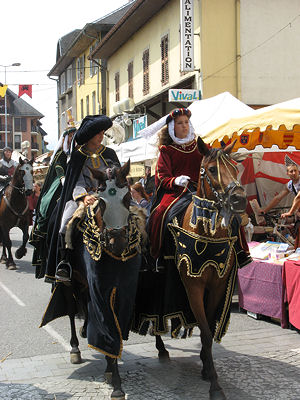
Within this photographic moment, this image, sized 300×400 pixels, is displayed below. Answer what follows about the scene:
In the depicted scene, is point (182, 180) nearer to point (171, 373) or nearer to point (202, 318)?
point (202, 318)

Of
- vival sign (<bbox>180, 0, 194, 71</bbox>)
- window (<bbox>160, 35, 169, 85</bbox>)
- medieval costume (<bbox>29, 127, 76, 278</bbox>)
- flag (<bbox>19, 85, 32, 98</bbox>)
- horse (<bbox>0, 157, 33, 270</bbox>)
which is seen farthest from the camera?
flag (<bbox>19, 85, 32, 98</bbox>)

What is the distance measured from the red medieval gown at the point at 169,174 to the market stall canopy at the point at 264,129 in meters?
2.75

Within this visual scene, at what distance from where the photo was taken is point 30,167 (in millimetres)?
12836

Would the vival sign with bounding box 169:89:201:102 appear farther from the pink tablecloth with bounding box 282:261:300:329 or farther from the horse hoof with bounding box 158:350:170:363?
the horse hoof with bounding box 158:350:170:363

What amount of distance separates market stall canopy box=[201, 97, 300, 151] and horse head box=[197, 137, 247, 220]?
131 inches

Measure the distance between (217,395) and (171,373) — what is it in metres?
0.89

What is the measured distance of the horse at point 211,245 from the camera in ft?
15.3

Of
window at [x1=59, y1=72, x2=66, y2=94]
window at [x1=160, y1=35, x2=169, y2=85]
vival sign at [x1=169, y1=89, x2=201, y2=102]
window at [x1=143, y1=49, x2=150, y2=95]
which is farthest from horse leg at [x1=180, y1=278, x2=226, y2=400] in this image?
window at [x1=59, y1=72, x2=66, y2=94]

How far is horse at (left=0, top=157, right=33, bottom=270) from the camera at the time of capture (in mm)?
12727

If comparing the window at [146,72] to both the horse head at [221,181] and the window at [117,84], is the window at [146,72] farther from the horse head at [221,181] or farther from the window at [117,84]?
the horse head at [221,181]

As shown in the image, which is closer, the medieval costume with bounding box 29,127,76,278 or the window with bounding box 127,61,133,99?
the medieval costume with bounding box 29,127,76,278

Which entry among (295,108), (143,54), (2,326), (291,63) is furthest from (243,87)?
(2,326)

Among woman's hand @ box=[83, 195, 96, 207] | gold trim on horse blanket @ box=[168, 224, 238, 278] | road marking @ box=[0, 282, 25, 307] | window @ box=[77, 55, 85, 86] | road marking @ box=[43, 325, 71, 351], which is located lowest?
road marking @ box=[43, 325, 71, 351]

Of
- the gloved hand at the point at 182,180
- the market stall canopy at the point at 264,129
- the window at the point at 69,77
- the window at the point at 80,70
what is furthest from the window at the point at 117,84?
the gloved hand at the point at 182,180
